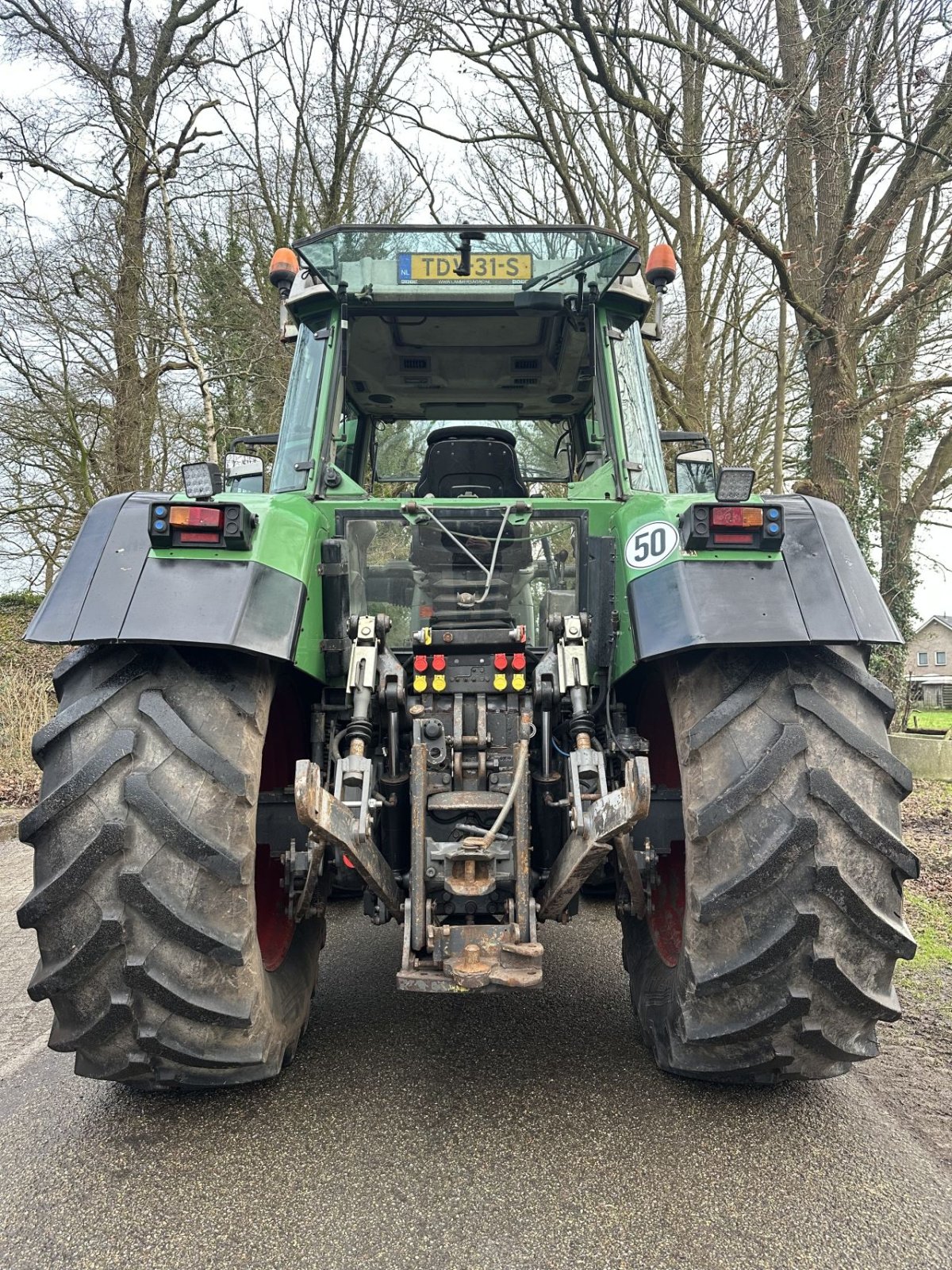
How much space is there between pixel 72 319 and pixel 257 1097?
1303cm

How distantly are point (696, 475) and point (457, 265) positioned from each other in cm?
161

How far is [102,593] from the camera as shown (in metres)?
2.45

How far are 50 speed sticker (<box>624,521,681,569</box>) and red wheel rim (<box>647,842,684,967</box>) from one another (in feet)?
3.32

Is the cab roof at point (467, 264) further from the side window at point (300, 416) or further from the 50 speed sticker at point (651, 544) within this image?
the 50 speed sticker at point (651, 544)

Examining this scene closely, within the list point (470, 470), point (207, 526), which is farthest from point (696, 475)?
point (207, 526)

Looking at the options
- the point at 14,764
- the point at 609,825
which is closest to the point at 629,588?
the point at 609,825

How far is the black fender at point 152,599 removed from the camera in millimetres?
2387

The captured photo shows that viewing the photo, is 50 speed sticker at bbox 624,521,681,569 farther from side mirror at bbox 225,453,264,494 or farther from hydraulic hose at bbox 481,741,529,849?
side mirror at bbox 225,453,264,494

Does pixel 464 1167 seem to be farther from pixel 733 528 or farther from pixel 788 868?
pixel 733 528

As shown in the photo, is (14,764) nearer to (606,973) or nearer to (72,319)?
(72,319)

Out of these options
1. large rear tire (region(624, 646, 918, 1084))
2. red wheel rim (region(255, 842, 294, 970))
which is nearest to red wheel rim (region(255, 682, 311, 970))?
red wheel rim (region(255, 842, 294, 970))

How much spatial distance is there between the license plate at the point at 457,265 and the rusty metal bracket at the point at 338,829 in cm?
214

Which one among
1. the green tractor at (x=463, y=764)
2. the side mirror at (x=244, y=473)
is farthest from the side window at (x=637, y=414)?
the side mirror at (x=244, y=473)

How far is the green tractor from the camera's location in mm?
2303
